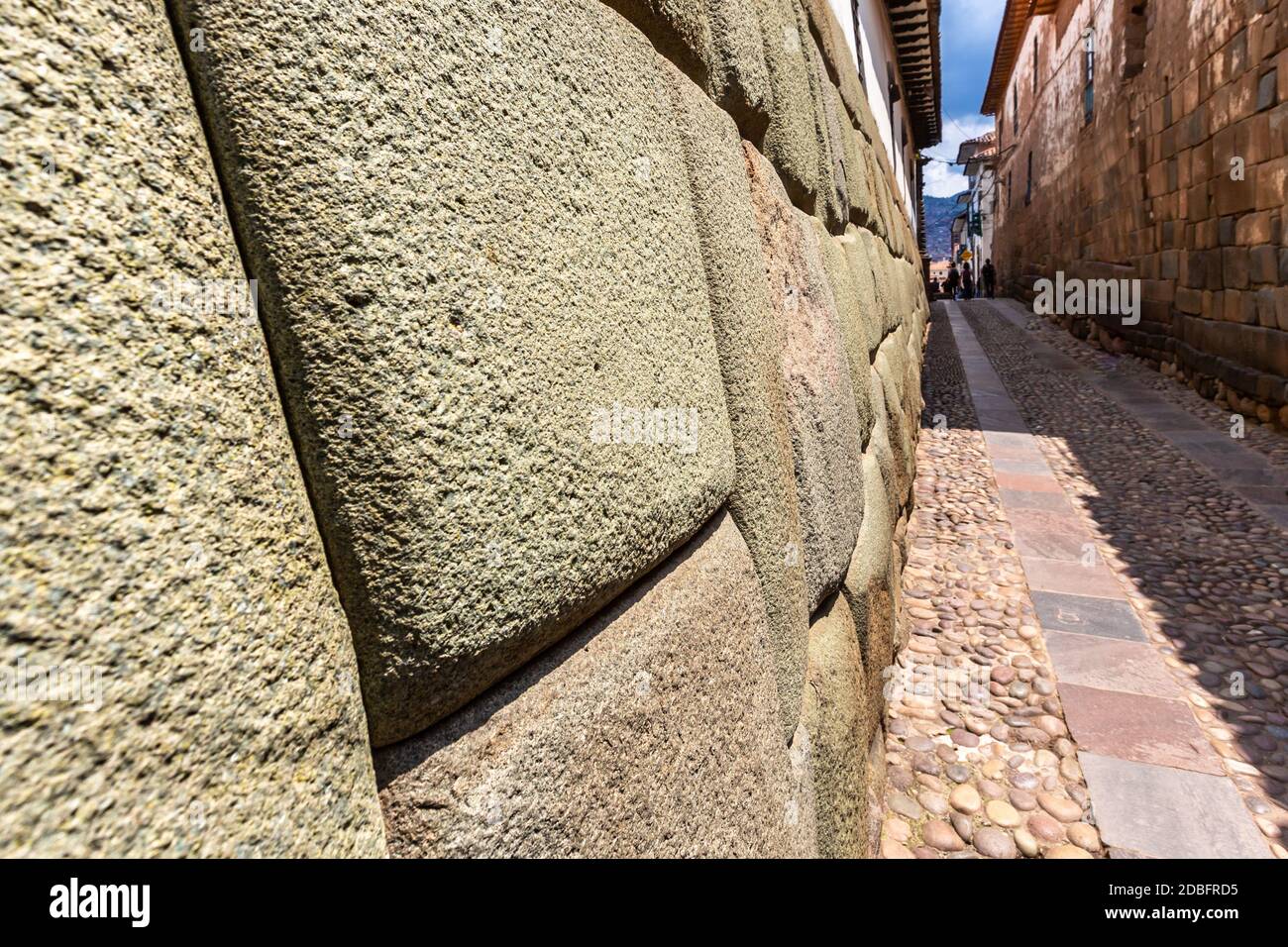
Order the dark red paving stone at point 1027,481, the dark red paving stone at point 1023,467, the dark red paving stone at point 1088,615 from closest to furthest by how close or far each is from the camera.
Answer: the dark red paving stone at point 1088,615
the dark red paving stone at point 1027,481
the dark red paving stone at point 1023,467

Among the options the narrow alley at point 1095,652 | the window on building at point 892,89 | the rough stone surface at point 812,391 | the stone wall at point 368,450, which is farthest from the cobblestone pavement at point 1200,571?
the window on building at point 892,89

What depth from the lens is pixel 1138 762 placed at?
1.99 m

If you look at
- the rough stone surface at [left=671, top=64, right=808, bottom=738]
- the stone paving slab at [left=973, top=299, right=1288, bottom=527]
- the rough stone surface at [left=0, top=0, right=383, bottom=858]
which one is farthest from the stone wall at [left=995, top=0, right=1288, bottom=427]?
the rough stone surface at [left=0, top=0, right=383, bottom=858]

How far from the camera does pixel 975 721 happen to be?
224cm

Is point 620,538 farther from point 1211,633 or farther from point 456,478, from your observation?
point 1211,633

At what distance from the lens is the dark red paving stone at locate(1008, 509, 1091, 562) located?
11.5ft

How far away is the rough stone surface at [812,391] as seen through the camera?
1.39 meters

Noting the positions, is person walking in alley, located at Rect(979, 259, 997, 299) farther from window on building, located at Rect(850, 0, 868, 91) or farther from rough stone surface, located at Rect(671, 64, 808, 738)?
rough stone surface, located at Rect(671, 64, 808, 738)

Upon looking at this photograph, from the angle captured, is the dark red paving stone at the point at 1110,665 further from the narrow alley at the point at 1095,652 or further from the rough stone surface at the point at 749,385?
the rough stone surface at the point at 749,385

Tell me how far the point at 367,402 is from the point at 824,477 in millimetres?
1191

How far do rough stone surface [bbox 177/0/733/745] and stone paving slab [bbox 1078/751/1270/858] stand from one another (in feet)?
5.80

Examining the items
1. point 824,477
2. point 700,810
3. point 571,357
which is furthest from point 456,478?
point 824,477

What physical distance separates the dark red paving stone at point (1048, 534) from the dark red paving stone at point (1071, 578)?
88 mm

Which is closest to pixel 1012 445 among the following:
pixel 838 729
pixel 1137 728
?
pixel 1137 728
